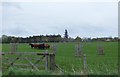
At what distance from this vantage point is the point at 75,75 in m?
9.70

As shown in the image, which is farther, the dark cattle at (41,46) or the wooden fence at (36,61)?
the dark cattle at (41,46)

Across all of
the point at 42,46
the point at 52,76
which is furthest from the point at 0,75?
the point at 42,46

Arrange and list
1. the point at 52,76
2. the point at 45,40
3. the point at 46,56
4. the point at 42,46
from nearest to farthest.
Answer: the point at 52,76 → the point at 46,56 → the point at 42,46 → the point at 45,40

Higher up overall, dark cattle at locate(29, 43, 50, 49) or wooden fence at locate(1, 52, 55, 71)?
dark cattle at locate(29, 43, 50, 49)

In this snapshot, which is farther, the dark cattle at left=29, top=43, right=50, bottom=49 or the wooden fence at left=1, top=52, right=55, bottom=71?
the dark cattle at left=29, top=43, right=50, bottom=49

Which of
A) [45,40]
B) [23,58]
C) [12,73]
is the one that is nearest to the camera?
[12,73]

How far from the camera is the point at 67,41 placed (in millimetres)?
88250

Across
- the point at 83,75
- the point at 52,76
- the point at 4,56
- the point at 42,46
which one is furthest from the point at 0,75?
the point at 42,46

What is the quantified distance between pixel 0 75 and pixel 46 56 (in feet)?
14.1

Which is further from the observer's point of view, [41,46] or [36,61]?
[41,46]

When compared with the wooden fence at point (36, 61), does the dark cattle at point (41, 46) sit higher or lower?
higher

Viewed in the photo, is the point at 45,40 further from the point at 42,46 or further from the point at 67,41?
the point at 67,41

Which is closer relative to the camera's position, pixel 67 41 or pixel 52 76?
pixel 52 76

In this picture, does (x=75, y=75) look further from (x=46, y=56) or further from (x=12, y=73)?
(x=46, y=56)
